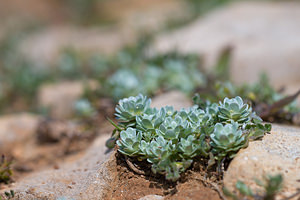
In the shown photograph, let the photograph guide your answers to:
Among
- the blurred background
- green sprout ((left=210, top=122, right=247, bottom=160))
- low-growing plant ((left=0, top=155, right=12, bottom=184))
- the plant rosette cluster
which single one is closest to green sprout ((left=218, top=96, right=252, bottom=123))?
the plant rosette cluster

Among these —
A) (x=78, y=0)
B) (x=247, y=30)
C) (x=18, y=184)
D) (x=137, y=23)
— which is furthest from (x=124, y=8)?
(x=18, y=184)

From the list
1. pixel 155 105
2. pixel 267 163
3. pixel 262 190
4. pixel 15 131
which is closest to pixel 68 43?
pixel 15 131

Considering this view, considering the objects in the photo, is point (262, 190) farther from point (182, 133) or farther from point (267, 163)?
point (182, 133)

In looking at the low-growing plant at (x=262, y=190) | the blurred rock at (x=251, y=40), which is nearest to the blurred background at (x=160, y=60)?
the blurred rock at (x=251, y=40)

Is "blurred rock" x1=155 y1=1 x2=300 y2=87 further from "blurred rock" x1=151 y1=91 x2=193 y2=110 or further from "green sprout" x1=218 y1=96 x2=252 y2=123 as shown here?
"green sprout" x1=218 y1=96 x2=252 y2=123

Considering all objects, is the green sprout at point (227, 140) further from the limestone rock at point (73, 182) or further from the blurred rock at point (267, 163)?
the limestone rock at point (73, 182)
